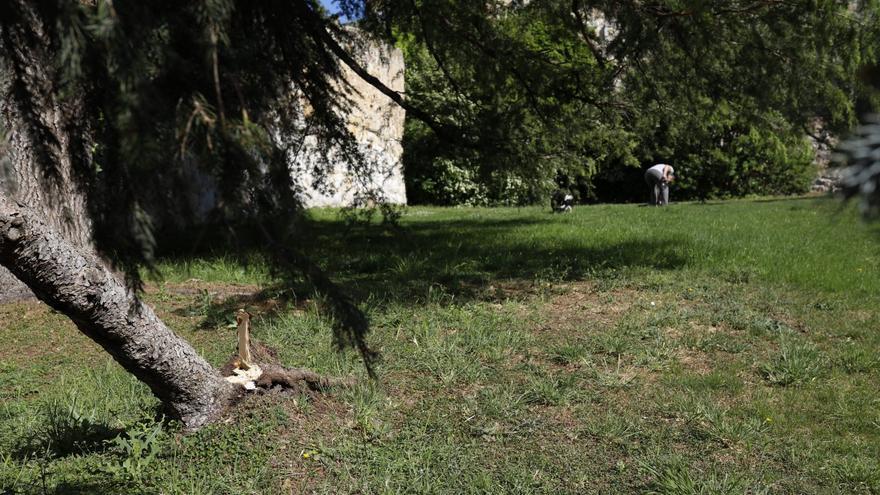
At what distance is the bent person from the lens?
1485 centimetres

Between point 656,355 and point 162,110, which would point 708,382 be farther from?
point 162,110

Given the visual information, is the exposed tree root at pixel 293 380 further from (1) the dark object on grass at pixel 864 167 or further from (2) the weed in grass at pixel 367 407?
(1) the dark object on grass at pixel 864 167

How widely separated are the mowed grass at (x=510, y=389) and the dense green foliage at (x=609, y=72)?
3.81 ft

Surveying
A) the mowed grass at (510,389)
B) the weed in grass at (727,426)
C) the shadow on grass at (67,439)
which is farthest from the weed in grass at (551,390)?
the shadow on grass at (67,439)

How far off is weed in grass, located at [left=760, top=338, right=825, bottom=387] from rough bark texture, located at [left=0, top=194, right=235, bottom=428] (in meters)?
3.21

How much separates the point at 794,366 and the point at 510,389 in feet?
5.68

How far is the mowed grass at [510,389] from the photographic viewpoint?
12.1ft

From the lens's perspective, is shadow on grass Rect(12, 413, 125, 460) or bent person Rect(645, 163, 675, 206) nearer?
shadow on grass Rect(12, 413, 125, 460)

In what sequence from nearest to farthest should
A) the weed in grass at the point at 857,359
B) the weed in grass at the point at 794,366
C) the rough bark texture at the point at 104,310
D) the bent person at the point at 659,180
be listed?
the rough bark texture at the point at 104,310, the weed in grass at the point at 794,366, the weed in grass at the point at 857,359, the bent person at the point at 659,180

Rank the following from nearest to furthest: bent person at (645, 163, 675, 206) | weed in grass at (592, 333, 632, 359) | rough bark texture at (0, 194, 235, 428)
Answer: rough bark texture at (0, 194, 235, 428) < weed in grass at (592, 333, 632, 359) < bent person at (645, 163, 675, 206)

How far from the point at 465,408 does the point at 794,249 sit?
538 centimetres

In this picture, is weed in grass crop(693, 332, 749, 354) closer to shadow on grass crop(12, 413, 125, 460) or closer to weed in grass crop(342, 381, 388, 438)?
weed in grass crop(342, 381, 388, 438)

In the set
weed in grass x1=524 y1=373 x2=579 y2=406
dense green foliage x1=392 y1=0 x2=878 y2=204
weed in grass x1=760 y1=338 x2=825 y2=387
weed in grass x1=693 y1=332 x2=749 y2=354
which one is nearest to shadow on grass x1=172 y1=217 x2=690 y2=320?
dense green foliage x1=392 y1=0 x2=878 y2=204

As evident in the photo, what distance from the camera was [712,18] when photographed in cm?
569
